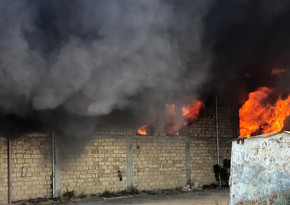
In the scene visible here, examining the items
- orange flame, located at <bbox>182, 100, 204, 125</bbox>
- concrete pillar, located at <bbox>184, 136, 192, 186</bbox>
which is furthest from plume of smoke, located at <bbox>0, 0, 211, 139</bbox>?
concrete pillar, located at <bbox>184, 136, 192, 186</bbox>

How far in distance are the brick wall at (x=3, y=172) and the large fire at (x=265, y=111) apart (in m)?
8.94

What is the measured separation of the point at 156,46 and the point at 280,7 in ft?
10.7

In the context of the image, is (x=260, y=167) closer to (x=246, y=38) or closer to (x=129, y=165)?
(x=246, y=38)

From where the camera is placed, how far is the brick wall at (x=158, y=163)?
14.6 meters

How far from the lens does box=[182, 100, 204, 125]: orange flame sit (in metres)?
14.9

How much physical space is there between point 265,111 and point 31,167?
8.84 meters

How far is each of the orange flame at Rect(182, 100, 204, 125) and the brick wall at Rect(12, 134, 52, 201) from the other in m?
4.64

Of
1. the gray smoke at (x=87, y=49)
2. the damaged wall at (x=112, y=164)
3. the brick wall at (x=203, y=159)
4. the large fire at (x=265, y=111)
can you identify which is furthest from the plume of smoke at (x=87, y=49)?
the large fire at (x=265, y=111)

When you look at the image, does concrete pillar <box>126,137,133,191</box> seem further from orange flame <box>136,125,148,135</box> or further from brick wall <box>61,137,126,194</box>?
orange flame <box>136,125,148,135</box>

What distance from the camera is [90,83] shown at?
36.2 ft

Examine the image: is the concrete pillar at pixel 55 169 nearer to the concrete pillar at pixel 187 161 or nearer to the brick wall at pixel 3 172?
the brick wall at pixel 3 172

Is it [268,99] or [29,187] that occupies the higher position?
[268,99]

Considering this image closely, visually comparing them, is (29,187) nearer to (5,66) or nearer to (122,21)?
(5,66)

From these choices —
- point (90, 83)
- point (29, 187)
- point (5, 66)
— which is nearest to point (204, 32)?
point (90, 83)
